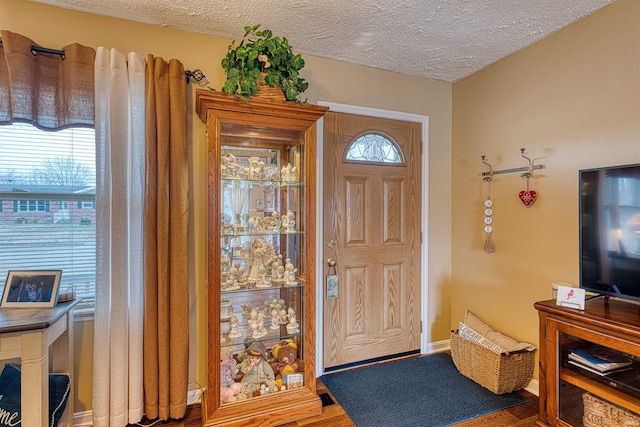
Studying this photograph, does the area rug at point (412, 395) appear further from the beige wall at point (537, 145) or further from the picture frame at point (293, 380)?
the beige wall at point (537, 145)

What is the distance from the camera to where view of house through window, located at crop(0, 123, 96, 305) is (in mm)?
1815

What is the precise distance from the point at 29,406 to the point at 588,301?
9.66 feet

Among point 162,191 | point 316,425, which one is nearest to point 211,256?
point 162,191

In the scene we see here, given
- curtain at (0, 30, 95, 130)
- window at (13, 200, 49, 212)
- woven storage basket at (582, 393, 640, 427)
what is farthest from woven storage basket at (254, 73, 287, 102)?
woven storage basket at (582, 393, 640, 427)

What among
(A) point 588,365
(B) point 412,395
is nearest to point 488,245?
(A) point 588,365

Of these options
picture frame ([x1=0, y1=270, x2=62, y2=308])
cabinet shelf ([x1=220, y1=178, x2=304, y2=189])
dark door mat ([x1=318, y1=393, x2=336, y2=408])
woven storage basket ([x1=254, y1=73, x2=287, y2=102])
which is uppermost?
woven storage basket ([x1=254, y1=73, x2=287, y2=102])

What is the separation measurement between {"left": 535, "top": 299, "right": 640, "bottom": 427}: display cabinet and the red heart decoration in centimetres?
72

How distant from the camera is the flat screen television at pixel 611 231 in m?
1.59

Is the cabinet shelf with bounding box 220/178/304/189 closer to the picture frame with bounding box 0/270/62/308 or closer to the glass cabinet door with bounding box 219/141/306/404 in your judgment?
the glass cabinet door with bounding box 219/141/306/404

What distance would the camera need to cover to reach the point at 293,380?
209 cm

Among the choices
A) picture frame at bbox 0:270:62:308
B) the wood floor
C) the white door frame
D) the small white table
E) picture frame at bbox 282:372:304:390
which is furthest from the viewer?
the white door frame

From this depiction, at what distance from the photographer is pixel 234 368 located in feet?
6.68

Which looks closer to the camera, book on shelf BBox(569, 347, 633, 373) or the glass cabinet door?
book on shelf BBox(569, 347, 633, 373)

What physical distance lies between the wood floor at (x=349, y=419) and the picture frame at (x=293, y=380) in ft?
0.66
